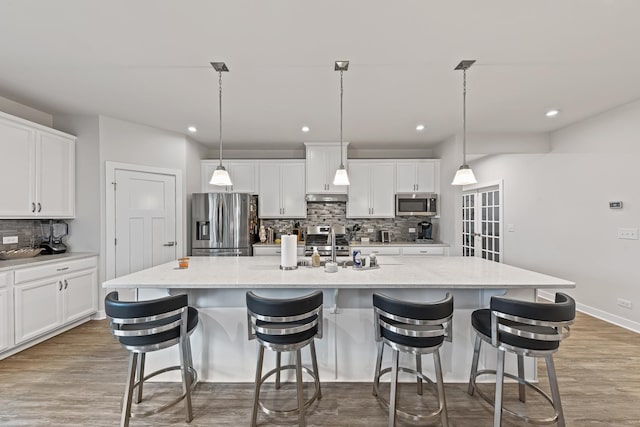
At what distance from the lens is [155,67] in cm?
244

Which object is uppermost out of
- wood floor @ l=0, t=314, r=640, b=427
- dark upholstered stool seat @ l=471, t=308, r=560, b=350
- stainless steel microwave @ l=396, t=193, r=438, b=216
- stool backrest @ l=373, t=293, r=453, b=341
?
stainless steel microwave @ l=396, t=193, r=438, b=216

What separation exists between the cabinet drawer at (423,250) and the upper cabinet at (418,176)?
0.98 m

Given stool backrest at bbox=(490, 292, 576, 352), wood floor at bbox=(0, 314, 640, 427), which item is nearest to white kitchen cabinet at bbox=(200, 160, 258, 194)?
wood floor at bbox=(0, 314, 640, 427)

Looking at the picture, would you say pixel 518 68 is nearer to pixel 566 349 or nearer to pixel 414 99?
pixel 414 99

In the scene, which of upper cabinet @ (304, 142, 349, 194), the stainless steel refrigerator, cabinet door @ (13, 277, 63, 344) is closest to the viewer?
cabinet door @ (13, 277, 63, 344)

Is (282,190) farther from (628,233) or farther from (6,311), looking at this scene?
(628,233)

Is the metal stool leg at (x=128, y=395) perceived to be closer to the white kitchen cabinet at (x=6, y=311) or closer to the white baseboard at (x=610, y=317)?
the white kitchen cabinet at (x=6, y=311)

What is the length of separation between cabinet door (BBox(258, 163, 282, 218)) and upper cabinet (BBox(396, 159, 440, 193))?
6.72 feet

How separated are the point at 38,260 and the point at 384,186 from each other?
4.51m

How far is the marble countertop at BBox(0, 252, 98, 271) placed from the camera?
2667 mm

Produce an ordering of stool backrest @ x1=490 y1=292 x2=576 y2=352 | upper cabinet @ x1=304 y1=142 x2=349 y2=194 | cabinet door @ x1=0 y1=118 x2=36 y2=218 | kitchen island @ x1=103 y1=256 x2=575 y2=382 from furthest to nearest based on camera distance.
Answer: upper cabinet @ x1=304 y1=142 x2=349 y2=194
cabinet door @ x1=0 y1=118 x2=36 y2=218
kitchen island @ x1=103 y1=256 x2=575 y2=382
stool backrest @ x1=490 y1=292 x2=576 y2=352

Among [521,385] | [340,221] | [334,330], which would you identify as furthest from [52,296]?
[521,385]

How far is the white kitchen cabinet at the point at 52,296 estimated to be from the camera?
2.74 m

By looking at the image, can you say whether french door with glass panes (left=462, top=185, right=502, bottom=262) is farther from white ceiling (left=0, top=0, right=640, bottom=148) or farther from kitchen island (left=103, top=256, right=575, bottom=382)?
kitchen island (left=103, top=256, right=575, bottom=382)
